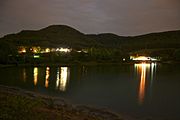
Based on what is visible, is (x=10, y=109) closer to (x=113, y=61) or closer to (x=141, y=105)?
(x=141, y=105)

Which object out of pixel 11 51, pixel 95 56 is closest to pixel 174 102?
pixel 11 51

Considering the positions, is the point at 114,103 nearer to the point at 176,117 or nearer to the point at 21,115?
the point at 176,117

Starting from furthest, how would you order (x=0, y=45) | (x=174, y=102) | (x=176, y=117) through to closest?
(x=0, y=45), (x=174, y=102), (x=176, y=117)

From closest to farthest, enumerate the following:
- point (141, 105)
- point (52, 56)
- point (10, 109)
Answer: point (10, 109), point (141, 105), point (52, 56)

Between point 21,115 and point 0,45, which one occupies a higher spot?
point 0,45

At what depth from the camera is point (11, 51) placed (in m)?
84.6

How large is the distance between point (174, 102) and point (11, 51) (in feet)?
230

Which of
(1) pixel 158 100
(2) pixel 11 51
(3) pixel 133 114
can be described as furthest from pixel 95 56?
(3) pixel 133 114

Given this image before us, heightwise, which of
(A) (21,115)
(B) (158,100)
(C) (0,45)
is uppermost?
(C) (0,45)

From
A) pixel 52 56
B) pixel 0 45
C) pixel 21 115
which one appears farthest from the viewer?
pixel 52 56

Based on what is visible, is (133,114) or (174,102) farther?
(174,102)

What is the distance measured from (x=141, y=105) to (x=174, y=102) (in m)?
5.48

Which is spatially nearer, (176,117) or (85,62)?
(176,117)

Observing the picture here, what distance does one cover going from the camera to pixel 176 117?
2184 centimetres
